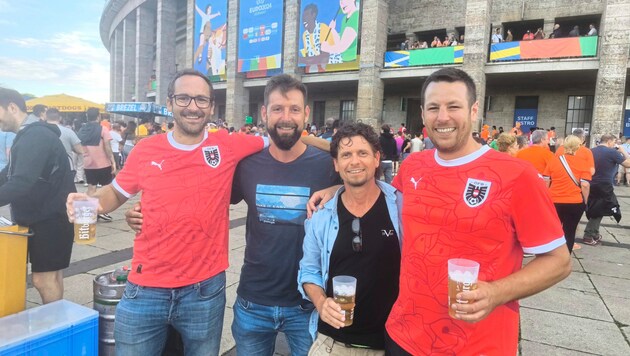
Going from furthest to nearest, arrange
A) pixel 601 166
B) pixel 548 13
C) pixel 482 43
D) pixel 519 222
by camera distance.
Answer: pixel 548 13 → pixel 482 43 → pixel 601 166 → pixel 519 222

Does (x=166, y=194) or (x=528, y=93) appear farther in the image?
(x=528, y=93)

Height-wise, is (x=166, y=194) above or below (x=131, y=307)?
above

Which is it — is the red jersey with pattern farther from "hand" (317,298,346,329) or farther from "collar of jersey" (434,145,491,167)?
"hand" (317,298,346,329)

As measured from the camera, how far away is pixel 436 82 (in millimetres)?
1754

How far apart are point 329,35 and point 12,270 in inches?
822

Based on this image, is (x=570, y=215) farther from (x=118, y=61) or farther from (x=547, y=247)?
(x=118, y=61)

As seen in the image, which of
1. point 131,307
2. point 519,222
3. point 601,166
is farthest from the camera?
point 601,166

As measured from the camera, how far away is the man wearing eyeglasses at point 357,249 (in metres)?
1.91

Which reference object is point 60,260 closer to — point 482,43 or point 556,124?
point 482,43

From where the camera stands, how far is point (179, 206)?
86.2 inches

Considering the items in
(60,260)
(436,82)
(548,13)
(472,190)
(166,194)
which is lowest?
(60,260)

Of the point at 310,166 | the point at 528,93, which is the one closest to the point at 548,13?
the point at 528,93

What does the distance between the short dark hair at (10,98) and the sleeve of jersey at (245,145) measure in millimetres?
2316

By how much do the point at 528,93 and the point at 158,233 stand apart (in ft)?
75.9
